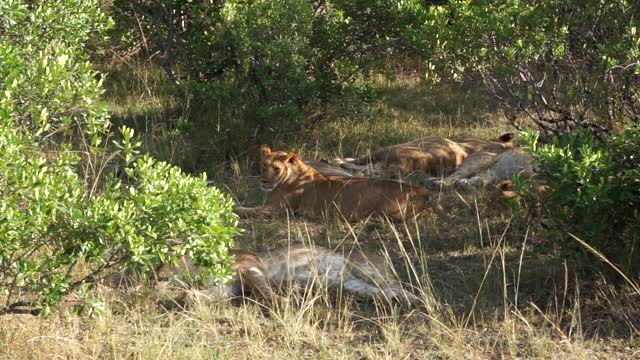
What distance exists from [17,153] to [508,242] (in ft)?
12.3

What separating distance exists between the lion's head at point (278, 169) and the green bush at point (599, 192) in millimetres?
2974

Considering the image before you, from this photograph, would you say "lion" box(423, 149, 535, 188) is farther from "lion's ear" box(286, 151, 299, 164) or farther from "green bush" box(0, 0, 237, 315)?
"green bush" box(0, 0, 237, 315)

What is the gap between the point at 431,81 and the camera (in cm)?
898

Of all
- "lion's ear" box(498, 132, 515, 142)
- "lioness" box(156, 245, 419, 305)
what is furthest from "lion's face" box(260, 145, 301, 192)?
"lion's ear" box(498, 132, 515, 142)

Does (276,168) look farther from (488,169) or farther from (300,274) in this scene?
(300,274)

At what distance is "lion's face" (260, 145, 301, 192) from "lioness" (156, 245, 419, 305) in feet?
6.68

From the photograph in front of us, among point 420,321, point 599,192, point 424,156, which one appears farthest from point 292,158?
point 599,192

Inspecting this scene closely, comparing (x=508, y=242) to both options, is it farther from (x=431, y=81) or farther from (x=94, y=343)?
(x=94, y=343)

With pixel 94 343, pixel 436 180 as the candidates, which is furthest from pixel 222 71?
pixel 94 343

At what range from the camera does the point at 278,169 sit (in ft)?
28.3

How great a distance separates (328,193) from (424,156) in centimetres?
150

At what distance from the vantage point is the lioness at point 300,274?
6.29 metres

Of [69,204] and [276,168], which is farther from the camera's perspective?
[276,168]

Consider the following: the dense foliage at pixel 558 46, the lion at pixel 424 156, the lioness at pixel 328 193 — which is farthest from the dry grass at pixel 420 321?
the lion at pixel 424 156
